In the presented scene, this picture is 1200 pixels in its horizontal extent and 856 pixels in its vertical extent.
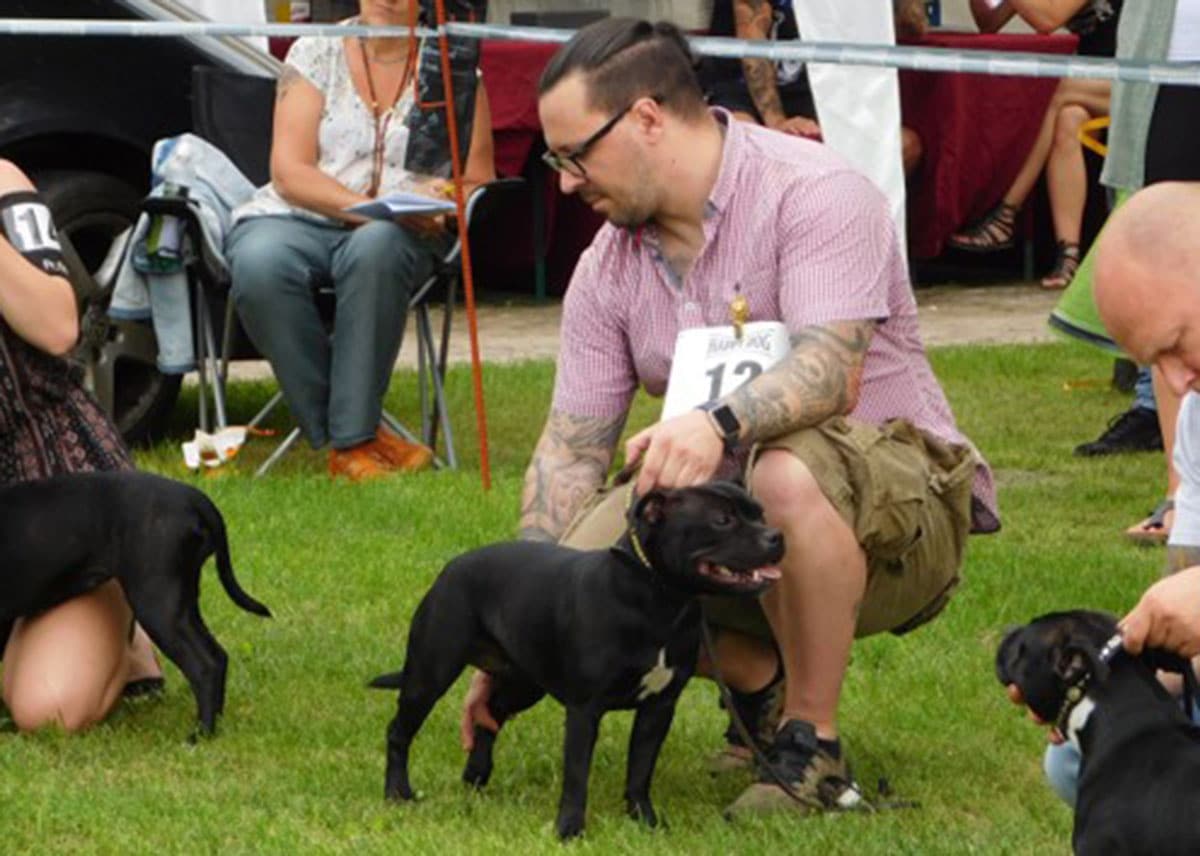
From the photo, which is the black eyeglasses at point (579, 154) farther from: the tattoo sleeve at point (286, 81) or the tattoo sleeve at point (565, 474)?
the tattoo sleeve at point (286, 81)

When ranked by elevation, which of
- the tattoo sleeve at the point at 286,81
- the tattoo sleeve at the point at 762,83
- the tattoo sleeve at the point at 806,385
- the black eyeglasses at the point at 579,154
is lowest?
the tattoo sleeve at the point at 762,83

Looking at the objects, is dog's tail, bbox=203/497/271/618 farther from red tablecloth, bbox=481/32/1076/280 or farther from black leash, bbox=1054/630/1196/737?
red tablecloth, bbox=481/32/1076/280

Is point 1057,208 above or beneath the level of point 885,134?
beneath

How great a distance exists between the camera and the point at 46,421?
5.41 m

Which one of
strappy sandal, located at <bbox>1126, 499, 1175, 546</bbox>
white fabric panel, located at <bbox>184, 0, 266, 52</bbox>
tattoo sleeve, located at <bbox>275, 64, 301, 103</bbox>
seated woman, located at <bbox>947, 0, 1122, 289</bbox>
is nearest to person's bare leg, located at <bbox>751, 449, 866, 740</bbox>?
strappy sandal, located at <bbox>1126, 499, 1175, 546</bbox>

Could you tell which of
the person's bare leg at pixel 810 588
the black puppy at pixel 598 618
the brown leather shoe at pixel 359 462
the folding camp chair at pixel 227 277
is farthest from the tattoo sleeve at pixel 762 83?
the black puppy at pixel 598 618

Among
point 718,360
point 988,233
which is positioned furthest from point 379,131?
point 988,233

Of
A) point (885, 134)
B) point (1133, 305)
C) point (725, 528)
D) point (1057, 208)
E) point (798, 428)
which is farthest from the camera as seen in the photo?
point (1057, 208)

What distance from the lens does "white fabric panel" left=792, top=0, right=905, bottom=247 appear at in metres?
9.45

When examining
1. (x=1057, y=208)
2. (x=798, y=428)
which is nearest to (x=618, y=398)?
(x=798, y=428)

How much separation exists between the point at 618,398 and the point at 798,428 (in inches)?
20.2

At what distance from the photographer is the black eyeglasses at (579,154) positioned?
4504mm

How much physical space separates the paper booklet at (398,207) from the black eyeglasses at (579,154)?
11.1 feet

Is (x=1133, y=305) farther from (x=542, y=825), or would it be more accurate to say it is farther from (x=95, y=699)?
(x=95, y=699)
